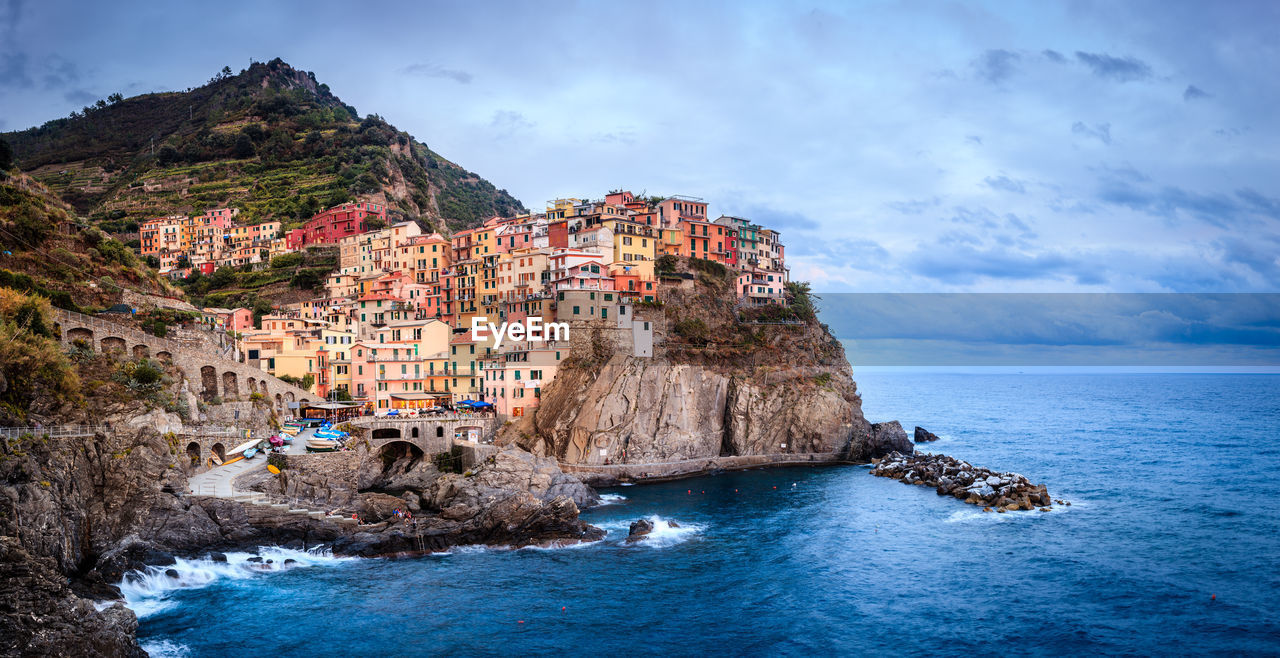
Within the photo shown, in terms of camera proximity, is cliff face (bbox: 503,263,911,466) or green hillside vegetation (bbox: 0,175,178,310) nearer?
green hillside vegetation (bbox: 0,175,178,310)

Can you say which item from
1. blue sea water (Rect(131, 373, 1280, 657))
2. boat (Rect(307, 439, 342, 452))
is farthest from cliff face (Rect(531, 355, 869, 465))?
boat (Rect(307, 439, 342, 452))

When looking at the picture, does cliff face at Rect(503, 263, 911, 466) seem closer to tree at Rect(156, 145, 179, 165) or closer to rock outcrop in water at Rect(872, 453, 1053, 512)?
rock outcrop in water at Rect(872, 453, 1053, 512)

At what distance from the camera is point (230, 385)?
5594 cm

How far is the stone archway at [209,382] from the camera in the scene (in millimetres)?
54031

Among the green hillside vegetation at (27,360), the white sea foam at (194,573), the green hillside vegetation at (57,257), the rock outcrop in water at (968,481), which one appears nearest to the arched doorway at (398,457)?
the white sea foam at (194,573)

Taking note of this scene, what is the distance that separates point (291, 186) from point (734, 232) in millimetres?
67087

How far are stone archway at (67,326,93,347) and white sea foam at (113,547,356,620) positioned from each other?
18.5 m

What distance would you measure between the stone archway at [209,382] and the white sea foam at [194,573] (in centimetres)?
1822

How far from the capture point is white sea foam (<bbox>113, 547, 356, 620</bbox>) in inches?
1330

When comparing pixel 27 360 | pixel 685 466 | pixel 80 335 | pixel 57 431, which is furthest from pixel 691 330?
pixel 27 360

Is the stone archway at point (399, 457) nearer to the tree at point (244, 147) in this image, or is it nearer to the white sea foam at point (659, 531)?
the white sea foam at point (659, 531)

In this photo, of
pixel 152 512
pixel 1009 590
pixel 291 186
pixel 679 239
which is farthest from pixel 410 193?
pixel 1009 590

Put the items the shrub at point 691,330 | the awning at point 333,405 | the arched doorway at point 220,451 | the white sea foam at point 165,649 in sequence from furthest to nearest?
the shrub at point 691,330 < the awning at point 333,405 < the arched doorway at point 220,451 < the white sea foam at point 165,649

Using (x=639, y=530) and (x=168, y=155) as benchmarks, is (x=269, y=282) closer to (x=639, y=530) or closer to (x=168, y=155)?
(x=168, y=155)
